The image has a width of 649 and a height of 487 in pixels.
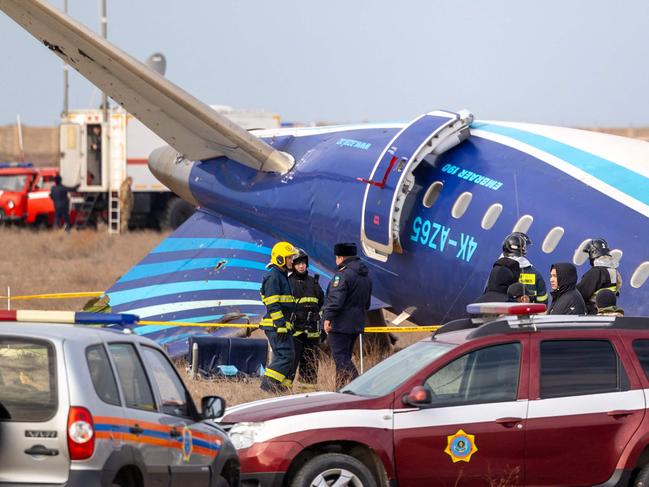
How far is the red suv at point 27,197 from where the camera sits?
4703 cm

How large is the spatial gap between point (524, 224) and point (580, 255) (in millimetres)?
1035

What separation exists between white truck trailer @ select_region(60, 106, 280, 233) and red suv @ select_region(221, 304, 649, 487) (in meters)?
32.9

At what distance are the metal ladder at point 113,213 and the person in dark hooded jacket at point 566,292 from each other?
1251 inches

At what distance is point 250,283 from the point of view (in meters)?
19.3

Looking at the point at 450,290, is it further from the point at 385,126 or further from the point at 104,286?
the point at 104,286

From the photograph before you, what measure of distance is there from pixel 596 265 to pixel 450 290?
9.63 ft

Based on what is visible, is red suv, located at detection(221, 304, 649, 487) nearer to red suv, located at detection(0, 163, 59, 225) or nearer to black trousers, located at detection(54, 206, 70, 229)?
black trousers, located at detection(54, 206, 70, 229)

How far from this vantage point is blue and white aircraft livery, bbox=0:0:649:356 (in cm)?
1506

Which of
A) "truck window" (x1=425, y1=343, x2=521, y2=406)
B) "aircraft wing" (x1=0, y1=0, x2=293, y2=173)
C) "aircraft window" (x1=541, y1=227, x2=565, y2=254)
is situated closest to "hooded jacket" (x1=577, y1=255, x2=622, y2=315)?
"aircraft window" (x1=541, y1=227, x2=565, y2=254)

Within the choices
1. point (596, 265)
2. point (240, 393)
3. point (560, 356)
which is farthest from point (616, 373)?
point (240, 393)

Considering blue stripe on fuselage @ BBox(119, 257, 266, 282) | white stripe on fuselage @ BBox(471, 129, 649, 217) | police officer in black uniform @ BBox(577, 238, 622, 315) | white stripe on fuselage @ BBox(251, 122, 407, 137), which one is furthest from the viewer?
blue stripe on fuselage @ BBox(119, 257, 266, 282)

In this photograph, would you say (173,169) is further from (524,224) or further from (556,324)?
(556,324)

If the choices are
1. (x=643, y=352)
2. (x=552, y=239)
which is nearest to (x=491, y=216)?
(x=552, y=239)

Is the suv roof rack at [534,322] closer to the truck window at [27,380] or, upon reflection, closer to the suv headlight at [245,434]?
the suv headlight at [245,434]
